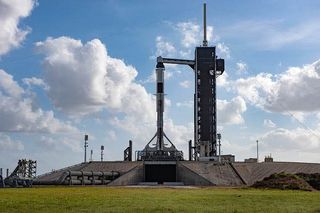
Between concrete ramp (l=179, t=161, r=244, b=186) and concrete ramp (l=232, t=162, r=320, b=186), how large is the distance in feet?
6.45

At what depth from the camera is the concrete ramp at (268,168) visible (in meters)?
101

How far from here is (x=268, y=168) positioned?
4117 inches

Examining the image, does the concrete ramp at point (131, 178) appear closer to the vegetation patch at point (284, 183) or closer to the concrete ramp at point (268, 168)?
the concrete ramp at point (268, 168)

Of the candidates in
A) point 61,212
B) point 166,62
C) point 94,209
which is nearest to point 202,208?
point 94,209

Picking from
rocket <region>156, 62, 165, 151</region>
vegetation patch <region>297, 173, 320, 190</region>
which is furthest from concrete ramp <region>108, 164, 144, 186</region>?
vegetation patch <region>297, 173, 320, 190</region>

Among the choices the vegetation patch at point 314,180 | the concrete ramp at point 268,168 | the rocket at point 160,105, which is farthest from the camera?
the rocket at point 160,105

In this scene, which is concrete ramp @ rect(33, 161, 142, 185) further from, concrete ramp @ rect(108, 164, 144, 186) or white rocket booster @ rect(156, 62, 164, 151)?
white rocket booster @ rect(156, 62, 164, 151)

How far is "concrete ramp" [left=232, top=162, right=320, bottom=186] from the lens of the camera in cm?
10125

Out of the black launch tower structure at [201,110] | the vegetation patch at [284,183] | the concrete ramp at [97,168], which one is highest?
the black launch tower structure at [201,110]

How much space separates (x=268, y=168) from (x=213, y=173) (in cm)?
1162

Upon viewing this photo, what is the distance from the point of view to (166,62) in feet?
432

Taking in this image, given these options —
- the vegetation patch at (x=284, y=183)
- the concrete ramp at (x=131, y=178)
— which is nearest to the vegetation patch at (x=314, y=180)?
the vegetation patch at (x=284, y=183)

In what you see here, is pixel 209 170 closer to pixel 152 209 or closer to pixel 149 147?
pixel 149 147

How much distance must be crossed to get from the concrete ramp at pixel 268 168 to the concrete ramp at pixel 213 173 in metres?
1.97
